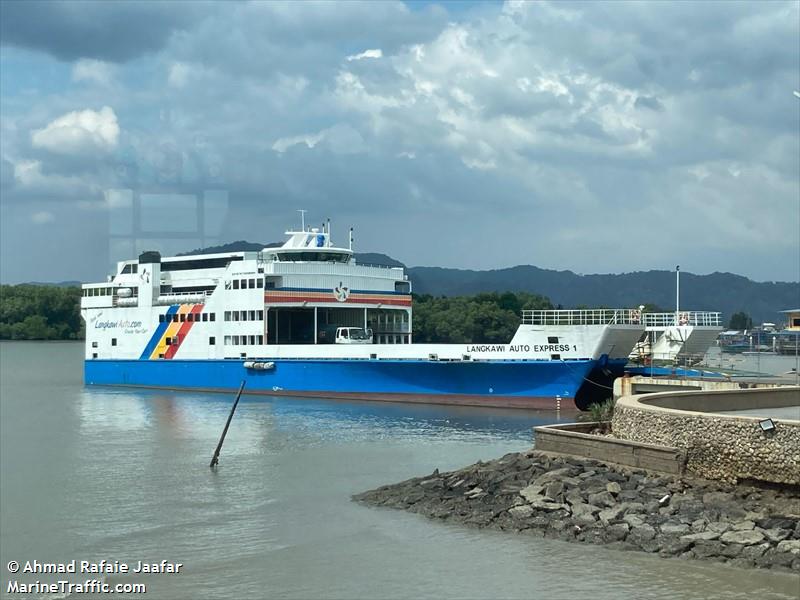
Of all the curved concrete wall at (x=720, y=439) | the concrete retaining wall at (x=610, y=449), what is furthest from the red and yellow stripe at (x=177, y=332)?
the curved concrete wall at (x=720, y=439)

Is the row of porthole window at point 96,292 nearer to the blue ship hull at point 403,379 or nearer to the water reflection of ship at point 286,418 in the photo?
the blue ship hull at point 403,379

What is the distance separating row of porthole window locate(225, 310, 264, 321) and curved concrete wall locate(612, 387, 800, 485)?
81.9 feet

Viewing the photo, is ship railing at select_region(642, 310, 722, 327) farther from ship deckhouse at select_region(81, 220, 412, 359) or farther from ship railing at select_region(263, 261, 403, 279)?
ship railing at select_region(263, 261, 403, 279)

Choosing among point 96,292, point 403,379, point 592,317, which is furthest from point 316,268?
point 96,292

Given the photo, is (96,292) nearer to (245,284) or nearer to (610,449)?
(245,284)

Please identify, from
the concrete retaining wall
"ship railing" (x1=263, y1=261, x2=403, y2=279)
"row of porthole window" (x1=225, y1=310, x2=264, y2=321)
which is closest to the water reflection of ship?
"row of porthole window" (x1=225, y1=310, x2=264, y2=321)

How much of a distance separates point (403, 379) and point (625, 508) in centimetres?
2245

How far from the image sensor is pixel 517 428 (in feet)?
98.1

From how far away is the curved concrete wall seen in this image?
14266 millimetres

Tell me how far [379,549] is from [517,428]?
1488 cm

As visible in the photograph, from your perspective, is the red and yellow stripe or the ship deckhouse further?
the red and yellow stripe

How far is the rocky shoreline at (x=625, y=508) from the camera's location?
1366 cm

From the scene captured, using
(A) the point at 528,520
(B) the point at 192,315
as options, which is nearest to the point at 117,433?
(B) the point at 192,315

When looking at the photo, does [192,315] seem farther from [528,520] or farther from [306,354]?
[528,520]
